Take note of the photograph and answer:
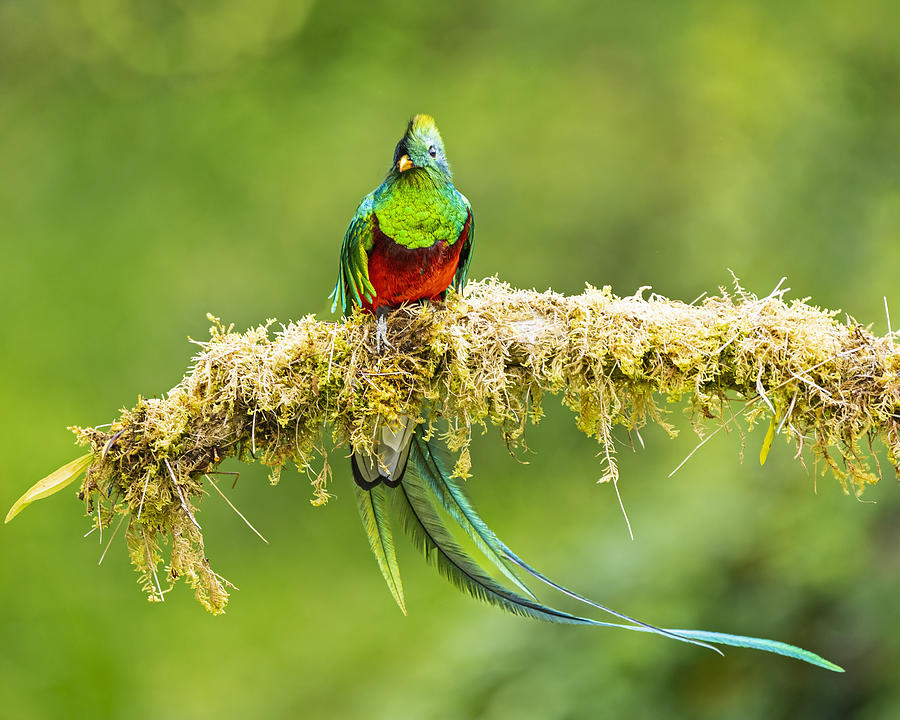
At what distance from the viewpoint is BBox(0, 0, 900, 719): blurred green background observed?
12.9 feet

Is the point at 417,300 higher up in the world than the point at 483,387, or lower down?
higher up

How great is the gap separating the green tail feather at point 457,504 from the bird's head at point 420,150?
62cm

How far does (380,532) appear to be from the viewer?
69.7 inches

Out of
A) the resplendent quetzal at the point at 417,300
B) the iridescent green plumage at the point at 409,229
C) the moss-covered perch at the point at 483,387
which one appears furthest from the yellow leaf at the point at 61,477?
the iridescent green plumage at the point at 409,229

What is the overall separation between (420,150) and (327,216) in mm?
2171

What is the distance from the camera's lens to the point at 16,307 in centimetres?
424

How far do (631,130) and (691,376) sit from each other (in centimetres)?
290

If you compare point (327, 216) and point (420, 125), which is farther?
point (327, 216)

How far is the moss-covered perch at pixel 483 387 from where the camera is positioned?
155cm

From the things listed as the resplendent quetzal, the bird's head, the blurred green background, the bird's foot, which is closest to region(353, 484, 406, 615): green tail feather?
the resplendent quetzal

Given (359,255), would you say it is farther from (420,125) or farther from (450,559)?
(450,559)

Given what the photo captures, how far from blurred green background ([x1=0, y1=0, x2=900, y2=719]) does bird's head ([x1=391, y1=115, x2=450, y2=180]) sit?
189cm

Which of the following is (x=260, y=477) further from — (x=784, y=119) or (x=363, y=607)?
(x=784, y=119)

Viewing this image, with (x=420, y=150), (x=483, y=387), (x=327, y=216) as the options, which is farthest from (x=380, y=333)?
(x=327, y=216)
